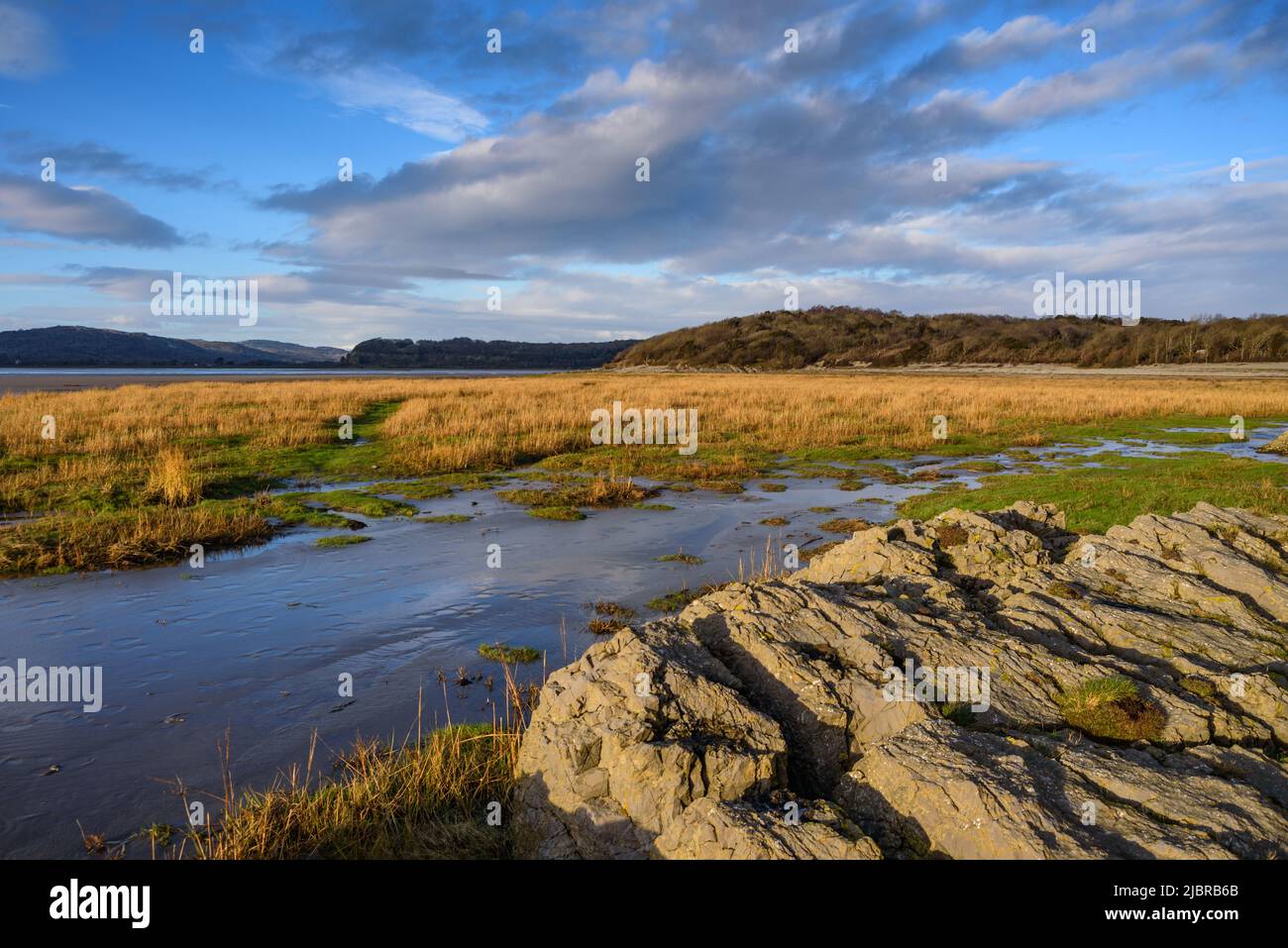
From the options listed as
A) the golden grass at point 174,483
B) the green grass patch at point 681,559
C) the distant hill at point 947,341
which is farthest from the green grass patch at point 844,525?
the distant hill at point 947,341

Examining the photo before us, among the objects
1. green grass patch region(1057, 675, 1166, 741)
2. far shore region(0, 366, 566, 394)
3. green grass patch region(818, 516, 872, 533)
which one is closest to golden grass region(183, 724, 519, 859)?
green grass patch region(1057, 675, 1166, 741)

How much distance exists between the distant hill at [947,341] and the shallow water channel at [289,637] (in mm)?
92669

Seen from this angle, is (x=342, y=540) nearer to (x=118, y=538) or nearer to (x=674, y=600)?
(x=118, y=538)

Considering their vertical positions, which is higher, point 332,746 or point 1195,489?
point 1195,489

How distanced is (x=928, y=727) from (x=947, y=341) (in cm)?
12899

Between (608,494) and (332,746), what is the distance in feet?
43.0

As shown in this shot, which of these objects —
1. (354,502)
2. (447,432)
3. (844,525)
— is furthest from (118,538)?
(447,432)

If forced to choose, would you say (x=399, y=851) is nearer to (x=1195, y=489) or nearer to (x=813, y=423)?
(x=1195, y=489)

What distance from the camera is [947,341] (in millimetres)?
122938

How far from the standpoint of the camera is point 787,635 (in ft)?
22.9

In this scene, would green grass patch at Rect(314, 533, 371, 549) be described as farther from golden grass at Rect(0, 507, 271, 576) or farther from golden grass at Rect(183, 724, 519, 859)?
golden grass at Rect(183, 724, 519, 859)

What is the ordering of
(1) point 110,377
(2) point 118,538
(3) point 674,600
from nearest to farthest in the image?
1. (3) point 674,600
2. (2) point 118,538
3. (1) point 110,377
